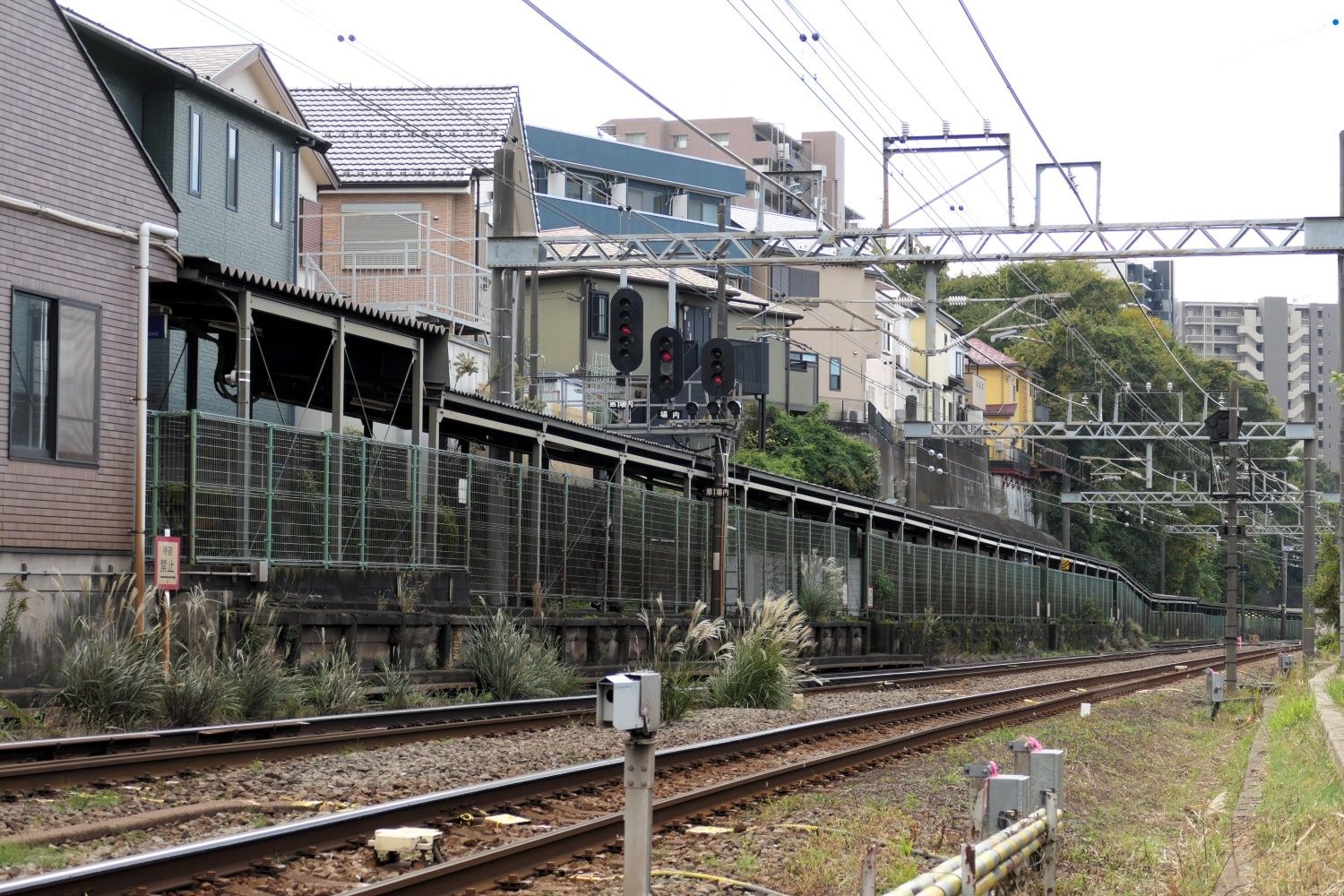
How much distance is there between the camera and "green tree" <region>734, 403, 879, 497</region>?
56.4m

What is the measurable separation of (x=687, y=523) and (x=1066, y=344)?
6570cm

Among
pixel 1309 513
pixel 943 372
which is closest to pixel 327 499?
pixel 1309 513

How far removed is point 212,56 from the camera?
93.8ft

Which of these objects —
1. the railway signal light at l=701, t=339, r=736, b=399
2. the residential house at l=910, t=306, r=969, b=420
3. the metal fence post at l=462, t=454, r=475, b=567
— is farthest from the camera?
the residential house at l=910, t=306, r=969, b=420

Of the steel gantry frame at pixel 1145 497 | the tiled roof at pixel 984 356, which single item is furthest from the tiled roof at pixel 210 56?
the tiled roof at pixel 984 356

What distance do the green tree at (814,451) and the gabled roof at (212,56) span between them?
28112mm

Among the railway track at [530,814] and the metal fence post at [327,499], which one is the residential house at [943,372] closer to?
the metal fence post at [327,499]

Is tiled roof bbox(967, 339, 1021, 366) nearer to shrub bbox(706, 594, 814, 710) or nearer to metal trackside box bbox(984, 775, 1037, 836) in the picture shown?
shrub bbox(706, 594, 814, 710)

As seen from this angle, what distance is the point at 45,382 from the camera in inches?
642

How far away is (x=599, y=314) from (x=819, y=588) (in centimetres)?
2073

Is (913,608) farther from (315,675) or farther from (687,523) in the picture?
(315,675)

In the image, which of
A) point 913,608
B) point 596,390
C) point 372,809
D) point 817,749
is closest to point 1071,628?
point 913,608

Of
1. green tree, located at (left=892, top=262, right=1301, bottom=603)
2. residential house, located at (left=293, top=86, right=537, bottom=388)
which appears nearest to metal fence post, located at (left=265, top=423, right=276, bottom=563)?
residential house, located at (left=293, top=86, right=537, bottom=388)

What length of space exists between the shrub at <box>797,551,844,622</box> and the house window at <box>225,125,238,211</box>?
14452 mm
